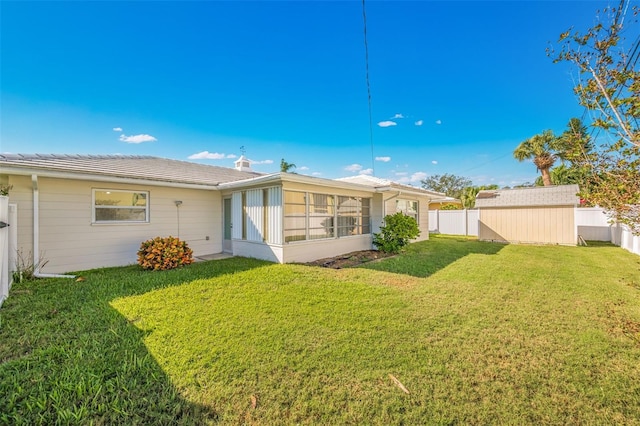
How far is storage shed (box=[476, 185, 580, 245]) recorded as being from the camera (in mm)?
11961

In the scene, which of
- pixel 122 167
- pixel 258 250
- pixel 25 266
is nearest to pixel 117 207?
pixel 122 167

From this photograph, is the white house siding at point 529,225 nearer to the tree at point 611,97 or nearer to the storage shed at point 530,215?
the storage shed at point 530,215

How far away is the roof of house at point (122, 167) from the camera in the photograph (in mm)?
6121

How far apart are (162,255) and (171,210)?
2.12m

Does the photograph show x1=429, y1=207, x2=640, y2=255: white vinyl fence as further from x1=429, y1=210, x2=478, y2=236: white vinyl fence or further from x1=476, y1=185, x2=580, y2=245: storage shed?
x1=476, y1=185, x2=580, y2=245: storage shed

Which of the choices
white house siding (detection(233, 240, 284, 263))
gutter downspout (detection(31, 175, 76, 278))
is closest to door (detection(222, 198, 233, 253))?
white house siding (detection(233, 240, 284, 263))

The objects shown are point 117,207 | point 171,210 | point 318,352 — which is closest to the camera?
point 318,352

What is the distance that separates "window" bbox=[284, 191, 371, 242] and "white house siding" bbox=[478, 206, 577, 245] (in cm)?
766

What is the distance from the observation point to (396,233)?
10.1m

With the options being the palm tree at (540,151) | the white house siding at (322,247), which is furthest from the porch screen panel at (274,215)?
the palm tree at (540,151)

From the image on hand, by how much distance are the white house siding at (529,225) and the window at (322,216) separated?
7.66 m

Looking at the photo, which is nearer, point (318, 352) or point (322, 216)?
point (318, 352)

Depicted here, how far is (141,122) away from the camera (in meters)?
12.0

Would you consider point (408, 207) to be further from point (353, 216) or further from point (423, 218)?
point (353, 216)
